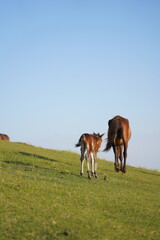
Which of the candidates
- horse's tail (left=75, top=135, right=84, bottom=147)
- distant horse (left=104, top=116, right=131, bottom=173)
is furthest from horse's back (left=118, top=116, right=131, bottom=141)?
horse's tail (left=75, top=135, right=84, bottom=147)

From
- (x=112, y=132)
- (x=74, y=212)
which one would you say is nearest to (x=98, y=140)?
(x=112, y=132)

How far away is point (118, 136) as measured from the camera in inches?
846

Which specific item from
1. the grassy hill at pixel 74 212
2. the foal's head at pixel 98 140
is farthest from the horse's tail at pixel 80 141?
the grassy hill at pixel 74 212

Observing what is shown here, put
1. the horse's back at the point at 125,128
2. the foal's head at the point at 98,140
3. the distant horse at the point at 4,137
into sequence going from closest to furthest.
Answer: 1. the foal's head at the point at 98,140
2. the horse's back at the point at 125,128
3. the distant horse at the point at 4,137

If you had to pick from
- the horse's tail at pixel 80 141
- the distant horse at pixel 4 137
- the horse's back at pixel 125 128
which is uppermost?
the horse's back at pixel 125 128

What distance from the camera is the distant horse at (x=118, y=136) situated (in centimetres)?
2122

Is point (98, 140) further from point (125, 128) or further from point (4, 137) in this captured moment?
point (4, 137)

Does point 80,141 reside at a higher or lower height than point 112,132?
lower

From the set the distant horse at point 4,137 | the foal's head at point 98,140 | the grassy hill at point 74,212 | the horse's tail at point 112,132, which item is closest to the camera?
the grassy hill at point 74,212

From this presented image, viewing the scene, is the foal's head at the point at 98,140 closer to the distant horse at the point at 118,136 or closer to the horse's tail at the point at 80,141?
the horse's tail at the point at 80,141

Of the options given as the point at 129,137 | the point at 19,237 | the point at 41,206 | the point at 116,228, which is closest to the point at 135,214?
the point at 116,228

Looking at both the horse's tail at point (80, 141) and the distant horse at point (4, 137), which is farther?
the distant horse at point (4, 137)

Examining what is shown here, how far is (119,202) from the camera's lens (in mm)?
11922

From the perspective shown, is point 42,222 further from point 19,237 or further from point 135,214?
point 135,214
